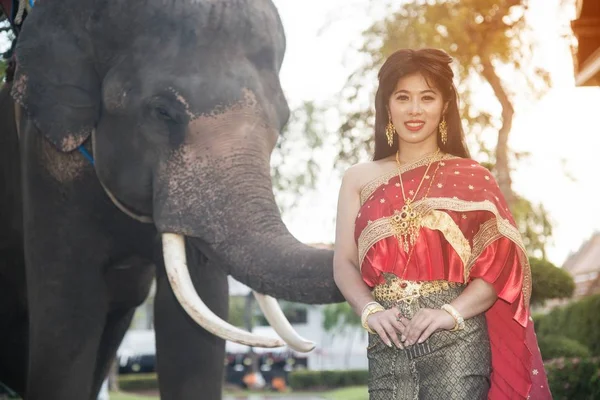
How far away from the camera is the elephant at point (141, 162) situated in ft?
15.8

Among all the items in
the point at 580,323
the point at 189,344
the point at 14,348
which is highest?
the point at 189,344

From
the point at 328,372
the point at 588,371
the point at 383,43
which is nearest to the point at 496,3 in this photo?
the point at 383,43

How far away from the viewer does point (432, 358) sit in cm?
291

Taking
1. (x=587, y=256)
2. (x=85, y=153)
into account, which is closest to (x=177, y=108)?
(x=85, y=153)

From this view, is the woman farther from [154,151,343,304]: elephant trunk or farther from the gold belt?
[154,151,343,304]: elephant trunk

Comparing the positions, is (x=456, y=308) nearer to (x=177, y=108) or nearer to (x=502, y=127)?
(x=177, y=108)

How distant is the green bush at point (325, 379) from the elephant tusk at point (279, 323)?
24250 millimetres

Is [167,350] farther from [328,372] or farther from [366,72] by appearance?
[328,372]

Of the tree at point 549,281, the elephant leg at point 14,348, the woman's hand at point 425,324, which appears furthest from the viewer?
the tree at point 549,281

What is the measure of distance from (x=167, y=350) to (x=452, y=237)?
8.50ft

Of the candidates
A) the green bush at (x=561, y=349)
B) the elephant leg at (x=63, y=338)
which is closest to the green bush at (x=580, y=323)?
the green bush at (x=561, y=349)

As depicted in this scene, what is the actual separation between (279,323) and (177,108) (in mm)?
1071

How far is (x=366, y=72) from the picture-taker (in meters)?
16.7

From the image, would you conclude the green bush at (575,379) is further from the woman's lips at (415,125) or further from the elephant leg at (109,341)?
the woman's lips at (415,125)
